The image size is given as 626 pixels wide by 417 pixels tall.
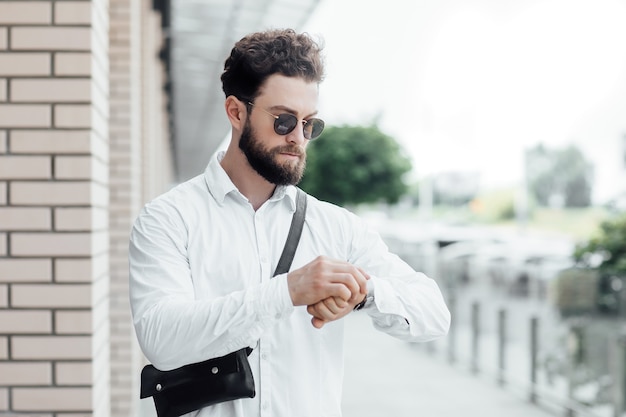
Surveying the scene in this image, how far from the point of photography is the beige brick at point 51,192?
9.91 ft

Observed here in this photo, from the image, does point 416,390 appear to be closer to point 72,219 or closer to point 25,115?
point 72,219

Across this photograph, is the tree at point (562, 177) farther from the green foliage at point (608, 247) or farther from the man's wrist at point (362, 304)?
the man's wrist at point (362, 304)

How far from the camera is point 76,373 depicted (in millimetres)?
3039

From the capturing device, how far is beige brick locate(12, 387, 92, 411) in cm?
301

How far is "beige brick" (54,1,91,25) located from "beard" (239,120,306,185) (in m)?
1.23

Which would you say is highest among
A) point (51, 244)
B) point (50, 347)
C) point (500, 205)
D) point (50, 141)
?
point (500, 205)

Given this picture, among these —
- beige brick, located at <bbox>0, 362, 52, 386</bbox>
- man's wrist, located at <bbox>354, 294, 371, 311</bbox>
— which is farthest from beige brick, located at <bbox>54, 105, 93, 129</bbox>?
man's wrist, located at <bbox>354, 294, 371, 311</bbox>

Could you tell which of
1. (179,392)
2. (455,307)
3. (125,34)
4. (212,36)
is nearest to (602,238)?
(455,307)

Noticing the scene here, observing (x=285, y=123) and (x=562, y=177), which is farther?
(x=562, y=177)

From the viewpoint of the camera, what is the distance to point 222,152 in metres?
2.29

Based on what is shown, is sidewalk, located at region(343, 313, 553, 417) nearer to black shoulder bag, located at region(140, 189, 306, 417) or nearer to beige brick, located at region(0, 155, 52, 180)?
beige brick, located at region(0, 155, 52, 180)

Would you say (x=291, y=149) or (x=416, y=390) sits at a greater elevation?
(x=291, y=149)

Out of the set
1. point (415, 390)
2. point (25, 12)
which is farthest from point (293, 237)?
point (415, 390)

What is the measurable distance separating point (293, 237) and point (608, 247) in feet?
32.1
